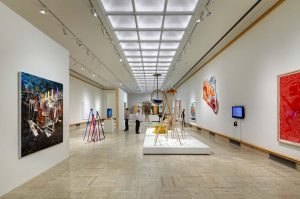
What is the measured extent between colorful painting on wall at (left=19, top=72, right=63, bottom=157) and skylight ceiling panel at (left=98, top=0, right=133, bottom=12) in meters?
2.63

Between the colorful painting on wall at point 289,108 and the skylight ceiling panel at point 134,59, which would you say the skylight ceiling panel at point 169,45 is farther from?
the colorful painting on wall at point 289,108

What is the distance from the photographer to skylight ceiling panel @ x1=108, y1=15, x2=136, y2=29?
21.4 feet

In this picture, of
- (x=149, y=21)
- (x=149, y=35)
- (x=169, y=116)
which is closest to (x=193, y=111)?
(x=169, y=116)

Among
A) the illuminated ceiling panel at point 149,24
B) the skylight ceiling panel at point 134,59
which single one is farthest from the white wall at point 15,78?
the skylight ceiling panel at point 134,59

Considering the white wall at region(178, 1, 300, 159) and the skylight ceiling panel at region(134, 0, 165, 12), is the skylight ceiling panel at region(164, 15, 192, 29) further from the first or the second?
the white wall at region(178, 1, 300, 159)

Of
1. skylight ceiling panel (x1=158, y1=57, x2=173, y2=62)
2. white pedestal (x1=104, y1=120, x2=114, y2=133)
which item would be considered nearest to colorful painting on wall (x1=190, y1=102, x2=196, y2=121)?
skylight ceiling panel (x1=158, y1=57, x2=173, y2=62)

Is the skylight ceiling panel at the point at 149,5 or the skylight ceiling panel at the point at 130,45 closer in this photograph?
the skylight ceiling panel at the point at 149,5

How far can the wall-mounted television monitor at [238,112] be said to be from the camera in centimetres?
762

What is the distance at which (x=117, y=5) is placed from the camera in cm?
577

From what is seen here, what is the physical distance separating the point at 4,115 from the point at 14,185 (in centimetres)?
145

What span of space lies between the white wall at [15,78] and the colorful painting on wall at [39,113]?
15 cm

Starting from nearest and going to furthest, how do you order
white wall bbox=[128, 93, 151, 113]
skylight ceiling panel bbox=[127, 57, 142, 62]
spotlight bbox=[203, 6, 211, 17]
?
spotlight bbox=[203, 6, 211, 17], skylight ceiling panel bbox=[127, 57, 142, 62], white wall bbox=[128, 93, 151, 113]

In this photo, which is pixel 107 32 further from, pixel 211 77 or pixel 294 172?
pixel 294 172

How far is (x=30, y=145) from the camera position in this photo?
15.7 ft
